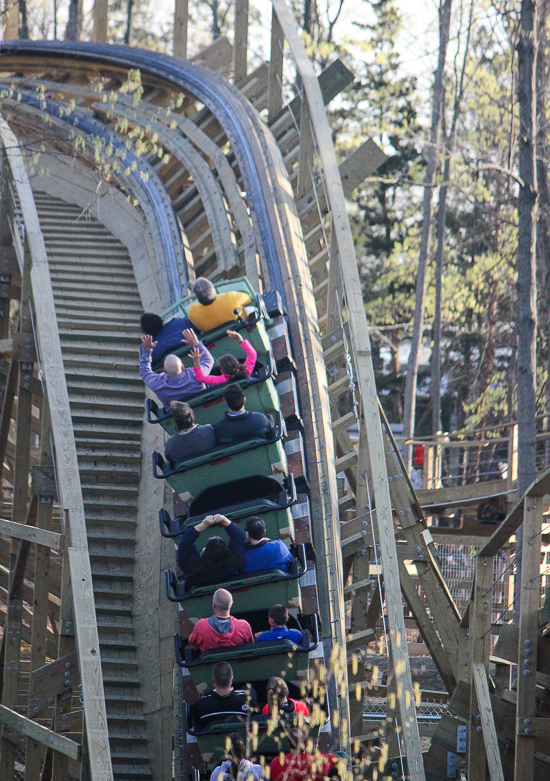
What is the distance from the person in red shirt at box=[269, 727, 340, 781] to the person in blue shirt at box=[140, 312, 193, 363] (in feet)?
12.0

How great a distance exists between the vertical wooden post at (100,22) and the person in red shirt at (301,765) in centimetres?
1383

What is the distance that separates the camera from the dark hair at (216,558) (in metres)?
6.60

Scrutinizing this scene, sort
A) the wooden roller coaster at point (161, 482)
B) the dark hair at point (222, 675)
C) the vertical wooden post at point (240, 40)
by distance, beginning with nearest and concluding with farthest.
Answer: the dark hair at point (222, 675) < the wooden roller coaster at point (161, 482) < the vertical wooden post at point (240, 40)

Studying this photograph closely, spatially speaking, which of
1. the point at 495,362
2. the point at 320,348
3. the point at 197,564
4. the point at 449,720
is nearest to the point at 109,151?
the point at 320,348

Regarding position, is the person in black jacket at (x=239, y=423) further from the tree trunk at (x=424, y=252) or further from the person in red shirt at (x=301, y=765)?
the tree trunk at (x=424, y=252)

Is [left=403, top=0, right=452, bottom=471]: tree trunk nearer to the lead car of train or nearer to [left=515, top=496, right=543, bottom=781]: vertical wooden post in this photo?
the lead car of train

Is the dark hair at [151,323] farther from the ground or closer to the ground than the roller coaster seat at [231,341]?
farther from the ground

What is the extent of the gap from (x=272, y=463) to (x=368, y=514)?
5.64ft

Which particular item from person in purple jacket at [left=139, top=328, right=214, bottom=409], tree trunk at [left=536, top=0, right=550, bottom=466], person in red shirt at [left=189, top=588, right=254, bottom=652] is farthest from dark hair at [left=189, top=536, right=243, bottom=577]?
tree trunk at [left=536, top=0, right=550, bottom=466]

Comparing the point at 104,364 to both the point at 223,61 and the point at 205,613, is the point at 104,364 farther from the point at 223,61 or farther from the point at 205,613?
the point at 223,61

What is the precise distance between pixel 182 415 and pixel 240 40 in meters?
9.12

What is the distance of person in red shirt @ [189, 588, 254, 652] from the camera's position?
6.32 m

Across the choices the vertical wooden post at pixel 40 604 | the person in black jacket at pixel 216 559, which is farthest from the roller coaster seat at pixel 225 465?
the vertical wooden post at pixel 40 604

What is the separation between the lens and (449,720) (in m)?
7.87
